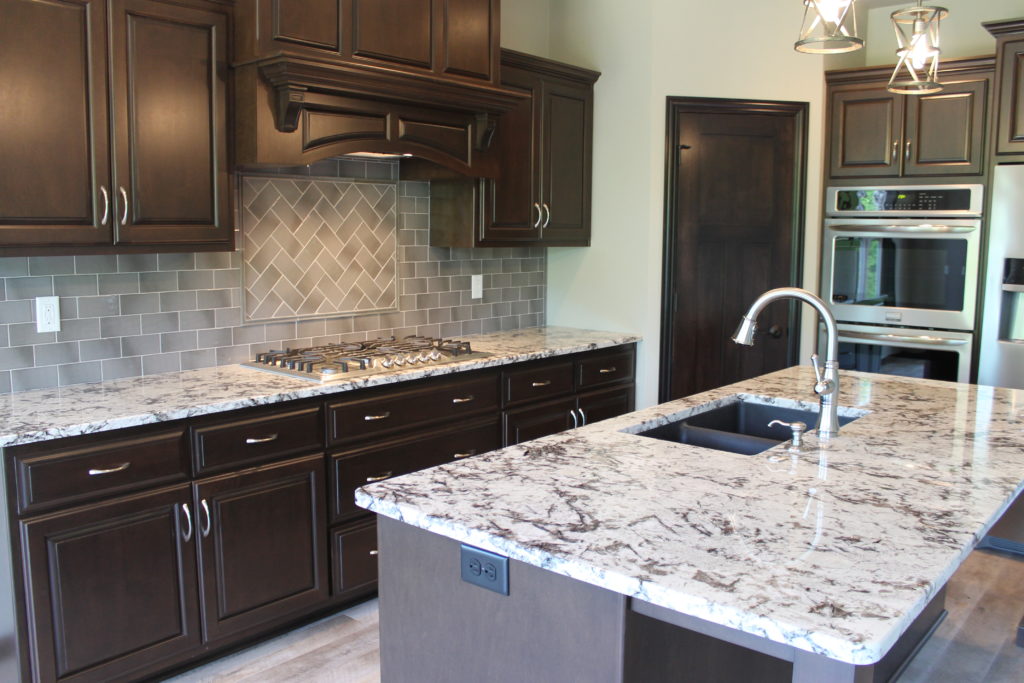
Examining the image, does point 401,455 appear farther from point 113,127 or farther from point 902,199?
point 902,199

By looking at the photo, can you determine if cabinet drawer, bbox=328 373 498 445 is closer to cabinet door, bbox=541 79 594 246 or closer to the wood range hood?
the wood range hood

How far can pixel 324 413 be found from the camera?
309 cm

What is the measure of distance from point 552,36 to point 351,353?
232 centimetres

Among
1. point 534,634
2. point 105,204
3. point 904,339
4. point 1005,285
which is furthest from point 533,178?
point 534,634

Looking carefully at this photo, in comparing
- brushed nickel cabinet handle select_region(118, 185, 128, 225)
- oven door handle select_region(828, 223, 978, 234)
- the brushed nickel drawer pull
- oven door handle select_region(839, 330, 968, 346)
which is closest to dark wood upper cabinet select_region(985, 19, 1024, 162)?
oven door handle select_region(828, 223, 978, 234)

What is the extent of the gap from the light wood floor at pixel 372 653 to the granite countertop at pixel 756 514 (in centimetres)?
95

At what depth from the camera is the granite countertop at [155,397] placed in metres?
2.47

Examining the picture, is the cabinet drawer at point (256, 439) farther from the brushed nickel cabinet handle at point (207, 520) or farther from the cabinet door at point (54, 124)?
the cabinet door at point (54, 124)

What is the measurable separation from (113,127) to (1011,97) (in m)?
3.83

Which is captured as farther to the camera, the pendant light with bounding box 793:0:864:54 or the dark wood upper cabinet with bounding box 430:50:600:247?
the dark wood upper cabinet with bounding box 430:50:600:247

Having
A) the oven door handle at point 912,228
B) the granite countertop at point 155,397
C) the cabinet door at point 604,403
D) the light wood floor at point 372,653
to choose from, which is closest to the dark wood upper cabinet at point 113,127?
the granite countertop at point 155,397

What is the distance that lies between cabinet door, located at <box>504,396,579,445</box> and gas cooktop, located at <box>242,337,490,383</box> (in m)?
0.34

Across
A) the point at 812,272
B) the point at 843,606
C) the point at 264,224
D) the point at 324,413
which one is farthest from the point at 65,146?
the point at 812,272

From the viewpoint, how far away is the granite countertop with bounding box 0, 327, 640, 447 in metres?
2.47
